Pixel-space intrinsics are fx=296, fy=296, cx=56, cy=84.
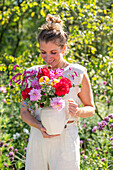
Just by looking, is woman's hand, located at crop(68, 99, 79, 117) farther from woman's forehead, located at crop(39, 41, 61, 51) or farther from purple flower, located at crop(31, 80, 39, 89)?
woman's forehead, located at crop(39, 41, 61, 51)

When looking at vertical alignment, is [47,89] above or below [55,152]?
above

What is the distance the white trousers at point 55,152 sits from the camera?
6.00ft

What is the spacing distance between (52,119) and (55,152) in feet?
0.82

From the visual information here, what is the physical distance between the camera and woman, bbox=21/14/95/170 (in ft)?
5.99

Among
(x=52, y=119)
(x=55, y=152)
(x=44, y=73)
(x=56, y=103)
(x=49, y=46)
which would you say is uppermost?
(x=49, y=46)

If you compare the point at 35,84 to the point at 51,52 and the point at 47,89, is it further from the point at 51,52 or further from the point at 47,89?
the point at 51,52

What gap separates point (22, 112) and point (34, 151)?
0.89 ft

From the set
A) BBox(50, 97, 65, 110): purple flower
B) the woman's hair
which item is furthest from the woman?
BBox(50, 97, 65, 110): purple flower

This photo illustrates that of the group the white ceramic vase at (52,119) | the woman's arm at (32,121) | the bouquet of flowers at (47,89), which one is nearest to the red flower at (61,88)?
the bouquet of flowers at (47,89)

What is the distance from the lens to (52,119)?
1716 millimetres

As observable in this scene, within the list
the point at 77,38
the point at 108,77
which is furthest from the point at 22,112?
the point at 77,38

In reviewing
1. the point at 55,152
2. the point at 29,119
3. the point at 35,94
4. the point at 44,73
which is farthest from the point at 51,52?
the point at 55,152

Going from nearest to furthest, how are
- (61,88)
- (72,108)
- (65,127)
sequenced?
(61,88)
(72,108)
(65,127)

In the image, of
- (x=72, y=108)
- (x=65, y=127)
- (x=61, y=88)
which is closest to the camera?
(x=61, y=88)
